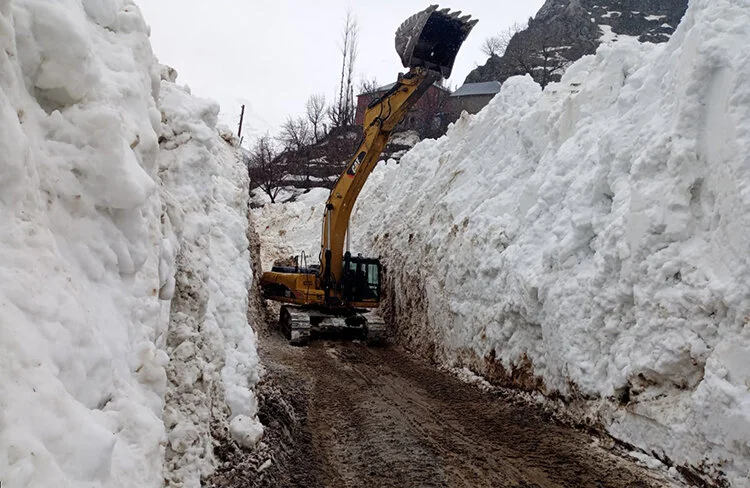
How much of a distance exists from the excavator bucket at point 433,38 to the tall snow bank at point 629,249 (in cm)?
200

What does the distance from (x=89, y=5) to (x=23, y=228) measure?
2527 mm

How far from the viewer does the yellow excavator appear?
12039 mm

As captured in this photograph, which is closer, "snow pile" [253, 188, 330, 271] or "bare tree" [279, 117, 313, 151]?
"snow pile" [253, 188, 330, 271]

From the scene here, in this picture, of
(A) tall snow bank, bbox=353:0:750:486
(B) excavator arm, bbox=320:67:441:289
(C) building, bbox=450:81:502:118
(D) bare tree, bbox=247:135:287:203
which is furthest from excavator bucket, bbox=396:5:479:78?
(C) building, bbox=450:81:502:118

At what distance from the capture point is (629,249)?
638 cm

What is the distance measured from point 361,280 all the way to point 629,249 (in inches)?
335

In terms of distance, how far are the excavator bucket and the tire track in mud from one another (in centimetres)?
692

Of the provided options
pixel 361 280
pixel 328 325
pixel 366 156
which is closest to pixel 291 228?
pixel 361 280

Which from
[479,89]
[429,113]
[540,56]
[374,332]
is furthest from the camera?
[540,56]

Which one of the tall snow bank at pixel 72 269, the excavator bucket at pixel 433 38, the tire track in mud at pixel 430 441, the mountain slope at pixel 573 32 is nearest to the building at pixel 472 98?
the mountain slope at pixel 573 32

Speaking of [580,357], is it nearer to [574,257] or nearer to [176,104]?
[574,257]

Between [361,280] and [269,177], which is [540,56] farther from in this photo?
[361,280]

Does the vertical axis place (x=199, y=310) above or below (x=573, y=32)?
below

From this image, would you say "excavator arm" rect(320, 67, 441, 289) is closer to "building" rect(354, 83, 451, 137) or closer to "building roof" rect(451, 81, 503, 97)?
"building" rect(354, 83, 451, 137)
